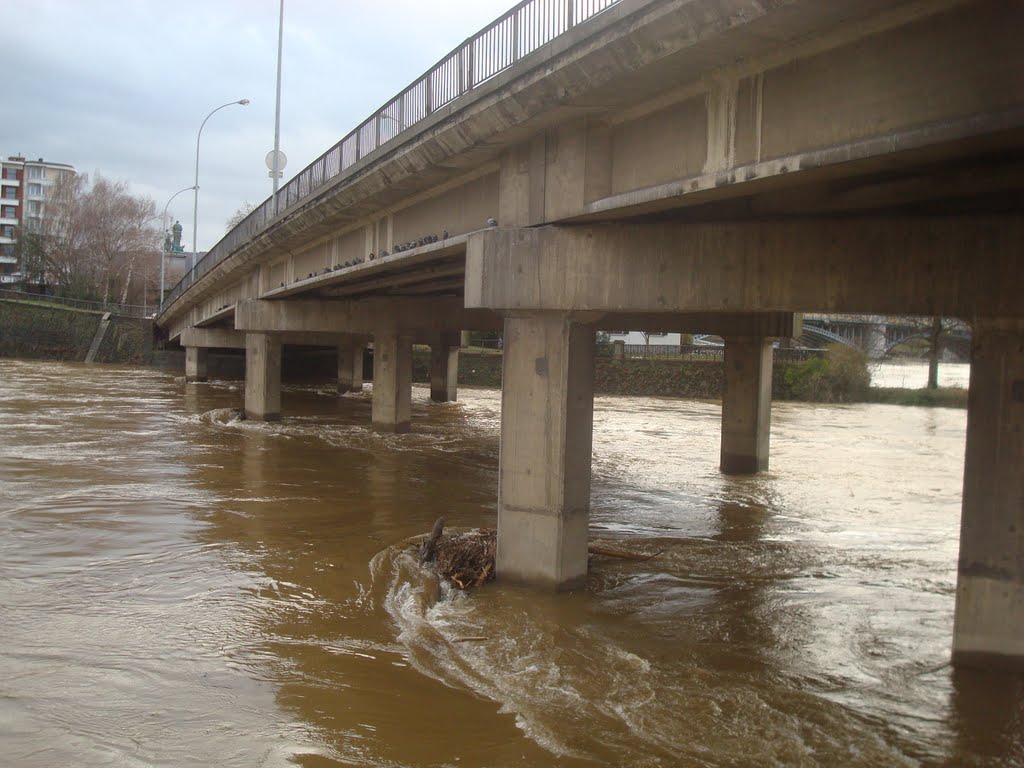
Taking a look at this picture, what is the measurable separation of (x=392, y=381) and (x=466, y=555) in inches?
613

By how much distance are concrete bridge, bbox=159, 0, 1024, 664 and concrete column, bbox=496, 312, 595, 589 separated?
25mm

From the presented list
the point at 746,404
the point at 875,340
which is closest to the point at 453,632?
the point at 746,404

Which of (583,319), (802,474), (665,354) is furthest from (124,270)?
(583,319)

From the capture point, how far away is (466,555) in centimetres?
1011

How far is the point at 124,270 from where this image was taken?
8050 centimetres

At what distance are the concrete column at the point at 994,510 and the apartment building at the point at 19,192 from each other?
10842 centimetres

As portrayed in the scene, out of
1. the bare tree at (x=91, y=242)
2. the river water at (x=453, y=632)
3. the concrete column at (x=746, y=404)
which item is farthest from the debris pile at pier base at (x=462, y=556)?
the bare tree at (x=91, y=242)

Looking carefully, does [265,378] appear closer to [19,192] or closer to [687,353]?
[687,353]

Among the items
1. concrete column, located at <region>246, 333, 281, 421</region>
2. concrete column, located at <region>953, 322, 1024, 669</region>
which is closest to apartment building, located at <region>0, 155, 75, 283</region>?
concrete column, located at <region>246, 333, 281, 421</region>

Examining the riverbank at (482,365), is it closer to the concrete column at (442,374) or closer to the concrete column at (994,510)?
the concrete column at (442,374)

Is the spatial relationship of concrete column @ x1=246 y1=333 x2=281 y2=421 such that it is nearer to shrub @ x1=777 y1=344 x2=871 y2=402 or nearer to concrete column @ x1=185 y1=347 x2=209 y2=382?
concrete column @ x1=185 y1=347 x2=209 y2=382

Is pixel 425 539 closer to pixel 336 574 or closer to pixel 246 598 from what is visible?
pixel 336 574

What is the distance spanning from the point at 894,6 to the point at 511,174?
16.6ft

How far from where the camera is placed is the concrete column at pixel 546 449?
9078mm
